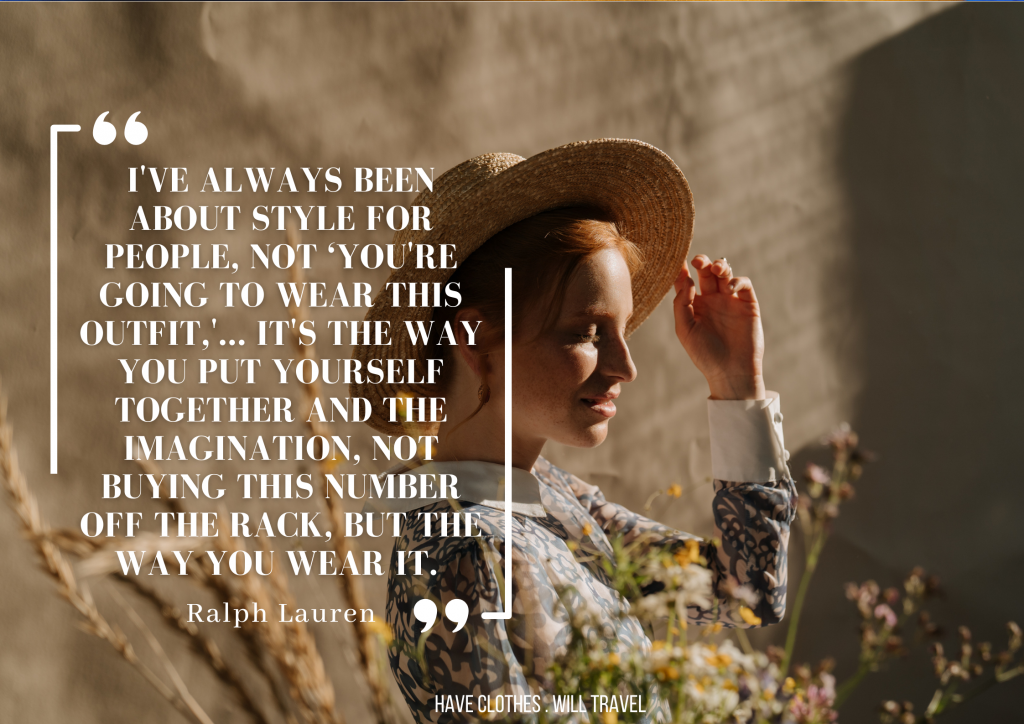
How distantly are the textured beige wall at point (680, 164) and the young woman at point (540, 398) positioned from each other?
520 mm

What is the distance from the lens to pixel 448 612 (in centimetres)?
59

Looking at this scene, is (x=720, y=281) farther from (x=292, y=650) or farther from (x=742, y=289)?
(x=292, y=650)

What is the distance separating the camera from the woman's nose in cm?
73

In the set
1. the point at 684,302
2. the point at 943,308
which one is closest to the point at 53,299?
the point at 684,302

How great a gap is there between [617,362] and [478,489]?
0.73ft

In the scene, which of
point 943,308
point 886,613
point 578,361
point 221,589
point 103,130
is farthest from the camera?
point 943,308

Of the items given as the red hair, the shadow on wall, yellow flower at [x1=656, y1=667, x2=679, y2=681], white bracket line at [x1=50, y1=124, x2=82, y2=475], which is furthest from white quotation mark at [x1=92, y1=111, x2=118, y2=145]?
the shadow on wall

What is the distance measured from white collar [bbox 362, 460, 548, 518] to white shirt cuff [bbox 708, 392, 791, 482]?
28cm

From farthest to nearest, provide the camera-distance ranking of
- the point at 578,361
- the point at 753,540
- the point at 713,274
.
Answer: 1. the point at 713,274
2. the point at 753,540
3. the point at 578,361

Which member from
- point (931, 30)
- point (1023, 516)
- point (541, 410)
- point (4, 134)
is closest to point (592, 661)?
point (541, 410)

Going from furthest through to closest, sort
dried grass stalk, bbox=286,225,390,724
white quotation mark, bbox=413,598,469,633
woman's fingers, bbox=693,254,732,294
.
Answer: woman's fingers, bbox=693,254,732,294, white quotation mark, bbox=413,598,469,633, dried grass stalk, bbox=286,225,390,724

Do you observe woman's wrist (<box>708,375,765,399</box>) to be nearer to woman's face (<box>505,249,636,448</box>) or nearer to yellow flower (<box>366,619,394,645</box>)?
woman's face (<box>505,249,636,448</box>)

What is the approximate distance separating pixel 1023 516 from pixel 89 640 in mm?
2074

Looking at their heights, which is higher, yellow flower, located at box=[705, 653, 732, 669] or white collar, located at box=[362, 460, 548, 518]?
white collar, located at box=[362, 460, 548, 518]
